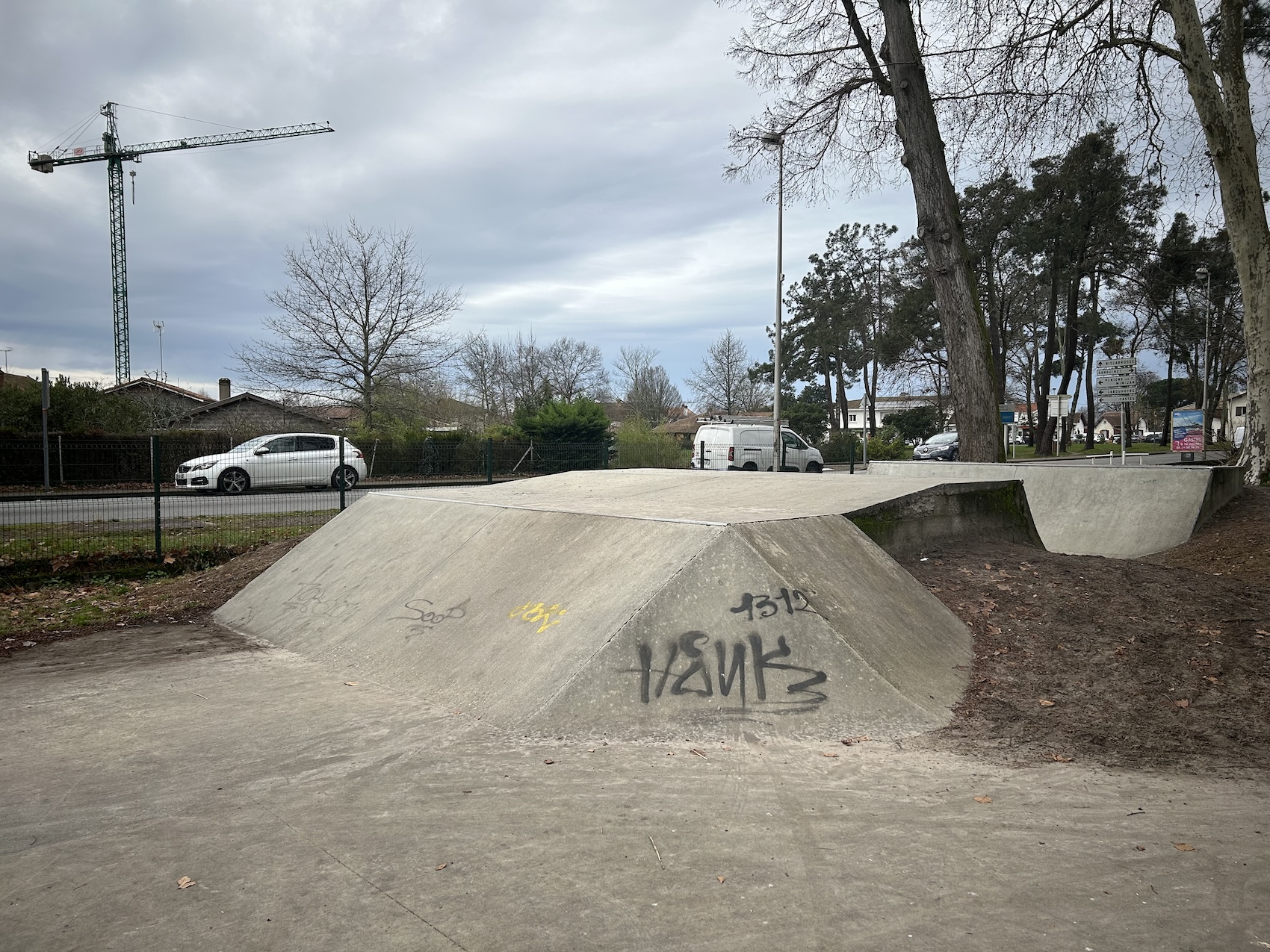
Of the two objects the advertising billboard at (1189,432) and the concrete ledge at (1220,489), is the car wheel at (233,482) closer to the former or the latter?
the concrete ledge at (1220,489)

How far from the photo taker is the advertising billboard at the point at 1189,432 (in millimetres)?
26953

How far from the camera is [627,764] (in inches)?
155

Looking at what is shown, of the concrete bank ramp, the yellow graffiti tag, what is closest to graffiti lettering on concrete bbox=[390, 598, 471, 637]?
the concrete bank ramp

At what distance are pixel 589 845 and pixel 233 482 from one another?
16.2 m

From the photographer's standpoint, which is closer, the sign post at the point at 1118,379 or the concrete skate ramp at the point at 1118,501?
the concrete skate ramp at the point at 1118,501

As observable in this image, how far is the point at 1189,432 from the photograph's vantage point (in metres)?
27.3

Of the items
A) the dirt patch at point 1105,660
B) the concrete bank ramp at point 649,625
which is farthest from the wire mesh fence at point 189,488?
the dirt patch at point 1105,660

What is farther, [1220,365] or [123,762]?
[1220,365]

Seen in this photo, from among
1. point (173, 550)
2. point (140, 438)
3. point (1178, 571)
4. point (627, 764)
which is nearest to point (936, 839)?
point (627, 764)

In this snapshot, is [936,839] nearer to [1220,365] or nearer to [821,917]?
[821,917]

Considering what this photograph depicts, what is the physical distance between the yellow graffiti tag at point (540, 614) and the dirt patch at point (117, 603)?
4239mm

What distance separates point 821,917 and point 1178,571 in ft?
19.1

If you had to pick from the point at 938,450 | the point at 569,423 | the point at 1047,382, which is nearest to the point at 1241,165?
the point at 569,423

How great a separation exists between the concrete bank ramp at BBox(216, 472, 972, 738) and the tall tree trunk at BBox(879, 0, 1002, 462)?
6.98 metres
